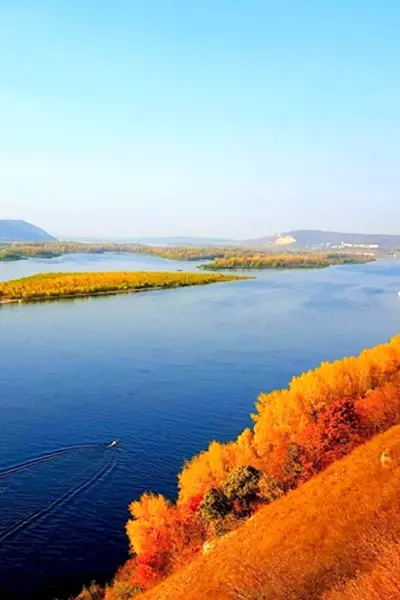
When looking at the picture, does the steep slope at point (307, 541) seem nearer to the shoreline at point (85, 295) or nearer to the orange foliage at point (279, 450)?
the orange foliage at point (279, 450)

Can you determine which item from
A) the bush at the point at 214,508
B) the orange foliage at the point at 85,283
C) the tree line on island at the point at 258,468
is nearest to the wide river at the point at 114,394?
the tree line on island at the point at 258,468

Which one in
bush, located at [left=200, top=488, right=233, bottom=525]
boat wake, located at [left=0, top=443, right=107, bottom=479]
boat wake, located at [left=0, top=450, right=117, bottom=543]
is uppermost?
bush, located at [left=200, top=488, right=233, bottom=525]

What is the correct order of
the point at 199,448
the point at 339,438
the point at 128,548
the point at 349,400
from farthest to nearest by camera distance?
the point at 199,448, the point at 349,400, the point at 339,438, the point at 128,548

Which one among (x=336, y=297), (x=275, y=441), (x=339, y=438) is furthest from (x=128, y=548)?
(x=336, y=297)

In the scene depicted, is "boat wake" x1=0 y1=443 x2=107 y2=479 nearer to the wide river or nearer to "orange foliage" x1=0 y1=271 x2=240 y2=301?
the wide river

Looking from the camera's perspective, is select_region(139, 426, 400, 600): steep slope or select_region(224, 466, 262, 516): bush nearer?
select_region(139, 426, 400, 600): steep slope

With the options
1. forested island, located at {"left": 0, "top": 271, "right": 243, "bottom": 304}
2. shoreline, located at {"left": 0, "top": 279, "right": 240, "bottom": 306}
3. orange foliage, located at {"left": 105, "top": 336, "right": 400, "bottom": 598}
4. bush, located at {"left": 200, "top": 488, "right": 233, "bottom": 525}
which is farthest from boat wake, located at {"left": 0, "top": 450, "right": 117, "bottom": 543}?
forested island, located at {"left": 0, "top": 271, "right": 243, "bottom": 304}

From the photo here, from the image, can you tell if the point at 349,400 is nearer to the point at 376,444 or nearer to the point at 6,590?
the point at 376,444
